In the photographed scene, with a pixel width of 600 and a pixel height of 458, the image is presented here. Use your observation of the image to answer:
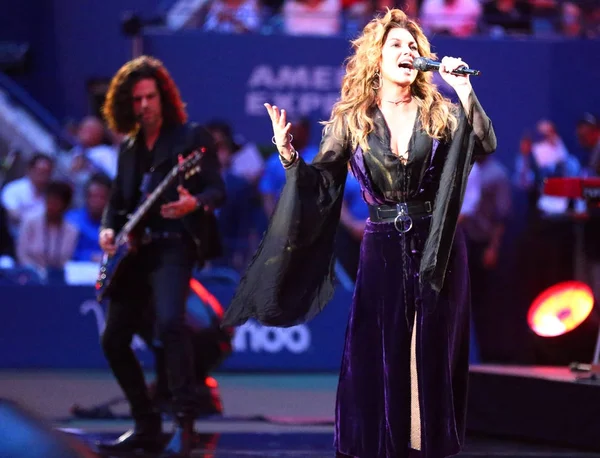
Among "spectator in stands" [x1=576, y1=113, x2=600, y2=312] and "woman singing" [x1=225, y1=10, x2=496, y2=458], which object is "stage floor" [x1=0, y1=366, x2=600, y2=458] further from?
"spectator in stands" [x1=576, y1=113, x2=600, y2=312]

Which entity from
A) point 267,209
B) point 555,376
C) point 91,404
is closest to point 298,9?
point 267,209

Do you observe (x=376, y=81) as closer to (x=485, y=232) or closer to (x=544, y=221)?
(x=485, y=232)

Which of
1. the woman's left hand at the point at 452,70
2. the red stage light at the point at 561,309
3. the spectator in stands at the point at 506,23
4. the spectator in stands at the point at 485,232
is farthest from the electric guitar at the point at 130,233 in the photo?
the spectator in stands at the point at 506,23

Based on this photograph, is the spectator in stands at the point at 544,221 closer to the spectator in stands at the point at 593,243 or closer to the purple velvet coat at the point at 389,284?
the spectator in stands at the point at 593,243

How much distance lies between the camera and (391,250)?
4.78 m

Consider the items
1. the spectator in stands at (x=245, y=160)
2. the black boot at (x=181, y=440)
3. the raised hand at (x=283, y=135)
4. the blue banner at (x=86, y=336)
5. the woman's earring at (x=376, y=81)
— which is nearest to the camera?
the raised hand at (x=283, y=135)

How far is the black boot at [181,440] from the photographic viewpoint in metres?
6.02

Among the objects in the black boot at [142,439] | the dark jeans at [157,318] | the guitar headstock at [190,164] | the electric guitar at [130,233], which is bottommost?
the black boot at [142,439]

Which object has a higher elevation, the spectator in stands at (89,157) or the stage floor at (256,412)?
the spectator in stands at (89,157)

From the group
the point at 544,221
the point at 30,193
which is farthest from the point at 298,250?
the point at 30,193

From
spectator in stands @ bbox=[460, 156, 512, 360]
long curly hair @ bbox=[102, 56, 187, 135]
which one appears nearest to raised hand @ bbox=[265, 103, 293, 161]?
long curly hair @ bbox=[102, 56, 187, 135]

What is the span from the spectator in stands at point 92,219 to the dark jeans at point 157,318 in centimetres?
361

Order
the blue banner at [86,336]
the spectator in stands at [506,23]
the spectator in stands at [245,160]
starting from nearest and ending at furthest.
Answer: the blue banner at [86,336] → the spectator in stands at [245,160] → the spectator in stands at [506,23]

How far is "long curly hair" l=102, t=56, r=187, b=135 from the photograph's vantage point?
649 cm
